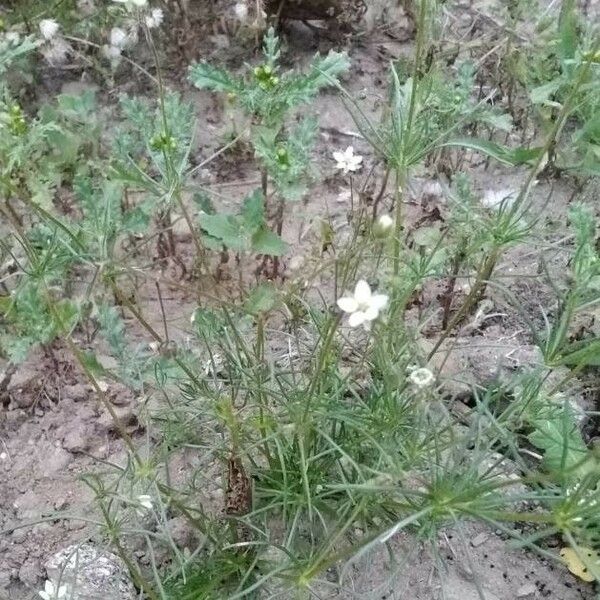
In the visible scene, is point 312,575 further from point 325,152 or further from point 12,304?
point 325,152

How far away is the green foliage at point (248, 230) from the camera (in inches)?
66.8

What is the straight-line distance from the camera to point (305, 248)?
214 centimetres

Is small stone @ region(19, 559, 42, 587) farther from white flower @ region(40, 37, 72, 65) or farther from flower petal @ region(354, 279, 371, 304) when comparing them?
white flower @ region(40, 37, 72, 65)

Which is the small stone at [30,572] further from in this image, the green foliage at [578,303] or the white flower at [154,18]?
the white flower at [154,18]

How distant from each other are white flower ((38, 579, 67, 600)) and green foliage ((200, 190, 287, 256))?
30.1 inches

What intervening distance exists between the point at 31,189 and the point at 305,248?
73cm

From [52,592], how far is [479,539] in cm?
83

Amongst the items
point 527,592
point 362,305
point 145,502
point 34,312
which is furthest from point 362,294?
point 34,312

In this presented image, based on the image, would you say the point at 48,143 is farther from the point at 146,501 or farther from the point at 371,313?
the point at 371,313

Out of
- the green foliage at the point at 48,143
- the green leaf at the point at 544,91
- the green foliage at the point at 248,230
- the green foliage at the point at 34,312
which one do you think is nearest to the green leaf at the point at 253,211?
the green foliage at the point at 248,230

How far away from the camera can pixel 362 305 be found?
103cm

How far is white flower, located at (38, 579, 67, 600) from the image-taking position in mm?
1330

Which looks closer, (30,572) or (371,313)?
(371,313)

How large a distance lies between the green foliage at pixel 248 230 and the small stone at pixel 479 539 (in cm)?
72
